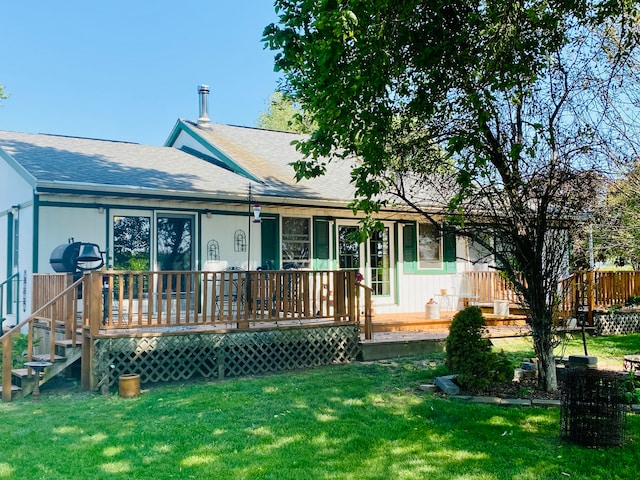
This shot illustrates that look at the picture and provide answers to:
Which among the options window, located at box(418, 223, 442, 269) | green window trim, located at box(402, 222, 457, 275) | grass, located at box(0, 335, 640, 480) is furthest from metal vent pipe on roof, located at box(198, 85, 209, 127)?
grass, located at box(0, 335, 640, 480)

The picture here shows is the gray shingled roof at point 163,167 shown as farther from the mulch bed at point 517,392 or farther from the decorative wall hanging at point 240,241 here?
the mulch bed at point 517,392

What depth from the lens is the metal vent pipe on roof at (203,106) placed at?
15344 mm

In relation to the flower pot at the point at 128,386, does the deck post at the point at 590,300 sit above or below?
A: above

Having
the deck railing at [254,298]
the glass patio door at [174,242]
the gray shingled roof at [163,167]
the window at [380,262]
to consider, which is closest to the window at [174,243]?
the glass patio door at [174,242]

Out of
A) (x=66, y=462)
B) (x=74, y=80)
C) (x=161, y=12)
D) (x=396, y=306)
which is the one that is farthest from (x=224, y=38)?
(x=66, y=462)

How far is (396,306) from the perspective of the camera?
43.8ft

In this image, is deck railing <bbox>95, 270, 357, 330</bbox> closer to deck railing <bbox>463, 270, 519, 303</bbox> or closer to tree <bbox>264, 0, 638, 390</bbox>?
tree <bbox>264, 0, 638, 390</bbox>

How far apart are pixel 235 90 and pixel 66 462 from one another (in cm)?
4717

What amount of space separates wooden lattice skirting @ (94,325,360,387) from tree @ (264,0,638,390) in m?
2.73

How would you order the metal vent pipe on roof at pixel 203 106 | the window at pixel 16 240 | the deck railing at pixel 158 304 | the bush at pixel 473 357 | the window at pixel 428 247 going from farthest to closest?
the metal vent pipe on roof at pixel 203 106 → the window at pixel 428 247 → the window at pixel 16 240 → the deck railing at pixel 158 304 → the bush at pixel 473 357

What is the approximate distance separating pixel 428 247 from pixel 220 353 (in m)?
7.19

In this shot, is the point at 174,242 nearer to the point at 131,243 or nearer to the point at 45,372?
the point at 131,243

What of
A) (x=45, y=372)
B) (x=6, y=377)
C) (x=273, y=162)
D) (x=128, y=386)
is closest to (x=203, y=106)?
(x=273, y=162)

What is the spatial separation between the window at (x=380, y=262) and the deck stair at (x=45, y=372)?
7.07 meters
